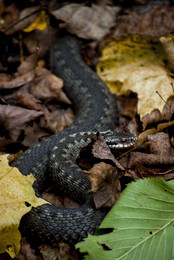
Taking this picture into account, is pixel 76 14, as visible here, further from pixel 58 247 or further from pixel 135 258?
pixel 135 258

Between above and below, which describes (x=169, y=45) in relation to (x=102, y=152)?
above

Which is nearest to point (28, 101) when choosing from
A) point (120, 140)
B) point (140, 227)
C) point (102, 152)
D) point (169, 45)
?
point (120, 140)

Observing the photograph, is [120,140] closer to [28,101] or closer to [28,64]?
[28,101]

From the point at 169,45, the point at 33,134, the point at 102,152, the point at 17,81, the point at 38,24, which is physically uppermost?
the point at 38,24

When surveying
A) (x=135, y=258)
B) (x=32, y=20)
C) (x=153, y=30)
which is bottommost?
(x=135, y=258)

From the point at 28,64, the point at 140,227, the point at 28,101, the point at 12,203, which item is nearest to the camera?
the point at 140,227

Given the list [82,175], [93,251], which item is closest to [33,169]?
[82,175]

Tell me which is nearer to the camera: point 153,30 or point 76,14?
point 153,30

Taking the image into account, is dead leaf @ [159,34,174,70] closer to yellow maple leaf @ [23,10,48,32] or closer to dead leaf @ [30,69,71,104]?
dead leaf @ [30,69,71,104]
